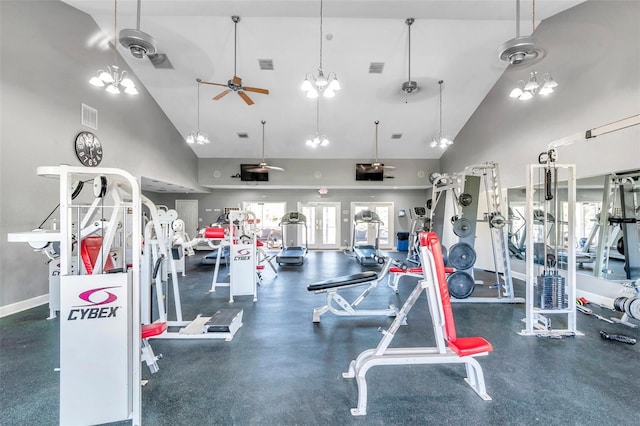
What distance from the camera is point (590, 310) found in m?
3.82

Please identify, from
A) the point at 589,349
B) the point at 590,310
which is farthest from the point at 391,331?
the point at 590,310

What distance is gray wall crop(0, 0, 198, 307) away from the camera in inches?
146

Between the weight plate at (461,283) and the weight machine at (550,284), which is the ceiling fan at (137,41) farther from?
the weight plate at (461,283)

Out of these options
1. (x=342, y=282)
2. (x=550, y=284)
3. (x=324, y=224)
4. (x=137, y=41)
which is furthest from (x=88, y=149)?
(x=550, y=284)

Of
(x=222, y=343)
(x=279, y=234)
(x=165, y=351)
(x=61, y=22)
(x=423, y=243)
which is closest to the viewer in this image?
(x=423, y=243)

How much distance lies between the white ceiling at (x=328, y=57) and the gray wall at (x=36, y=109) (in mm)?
428

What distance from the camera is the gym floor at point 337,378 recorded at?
1913 millimetres

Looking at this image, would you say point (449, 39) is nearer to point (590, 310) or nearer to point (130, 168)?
point (590, 310)

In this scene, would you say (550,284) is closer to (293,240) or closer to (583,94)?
(583,94)

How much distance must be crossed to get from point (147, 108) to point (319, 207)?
6.18 metres

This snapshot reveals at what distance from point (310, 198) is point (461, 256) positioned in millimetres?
6775

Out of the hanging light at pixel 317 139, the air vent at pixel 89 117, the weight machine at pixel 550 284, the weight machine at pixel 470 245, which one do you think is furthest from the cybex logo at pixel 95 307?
the hanging light at pixel 317 139

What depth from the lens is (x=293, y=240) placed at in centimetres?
1052

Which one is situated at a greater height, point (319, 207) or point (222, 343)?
point (319, 207)
